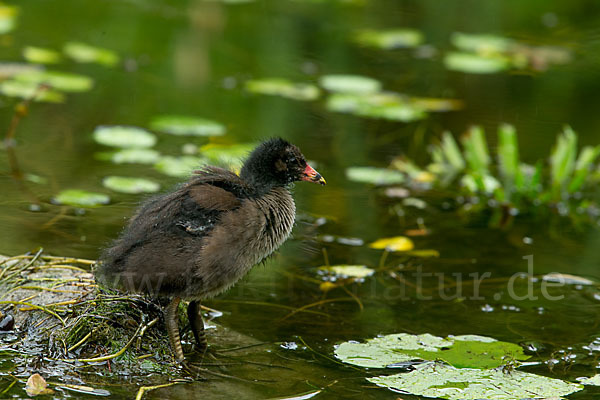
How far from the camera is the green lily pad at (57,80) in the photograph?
28.2 feet

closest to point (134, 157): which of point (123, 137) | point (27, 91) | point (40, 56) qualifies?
point (123, 137)

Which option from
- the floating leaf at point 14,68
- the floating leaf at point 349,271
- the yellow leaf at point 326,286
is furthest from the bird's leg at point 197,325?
the floating leaf at point 14,68

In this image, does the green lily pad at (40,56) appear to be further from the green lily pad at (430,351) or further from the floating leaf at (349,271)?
the green lily pad at (430,351)

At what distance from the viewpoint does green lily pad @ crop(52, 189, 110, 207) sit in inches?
251

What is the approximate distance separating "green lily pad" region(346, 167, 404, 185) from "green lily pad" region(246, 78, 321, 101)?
189 centimetres

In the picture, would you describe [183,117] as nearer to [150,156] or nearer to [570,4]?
[150,156]

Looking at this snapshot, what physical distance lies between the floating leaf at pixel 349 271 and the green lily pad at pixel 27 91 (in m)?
3.74

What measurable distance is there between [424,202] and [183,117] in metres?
2.36

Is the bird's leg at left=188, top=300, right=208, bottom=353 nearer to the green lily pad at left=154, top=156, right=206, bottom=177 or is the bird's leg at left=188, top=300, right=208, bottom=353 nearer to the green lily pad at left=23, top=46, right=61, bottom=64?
the green lily pad at left=154, top=156, right=206, bottom=177

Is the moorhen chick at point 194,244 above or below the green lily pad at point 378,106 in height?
below

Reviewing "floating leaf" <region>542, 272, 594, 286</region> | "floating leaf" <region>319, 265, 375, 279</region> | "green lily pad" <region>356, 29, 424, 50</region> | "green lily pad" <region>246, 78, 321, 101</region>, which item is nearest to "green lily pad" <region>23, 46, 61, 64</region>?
"green lily pad" <region>246, 78, 321, 101</region>

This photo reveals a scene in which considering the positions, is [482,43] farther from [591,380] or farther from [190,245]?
[190,245]

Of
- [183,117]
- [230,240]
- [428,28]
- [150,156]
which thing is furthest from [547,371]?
[428,28]

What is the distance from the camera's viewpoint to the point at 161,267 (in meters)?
4.36
